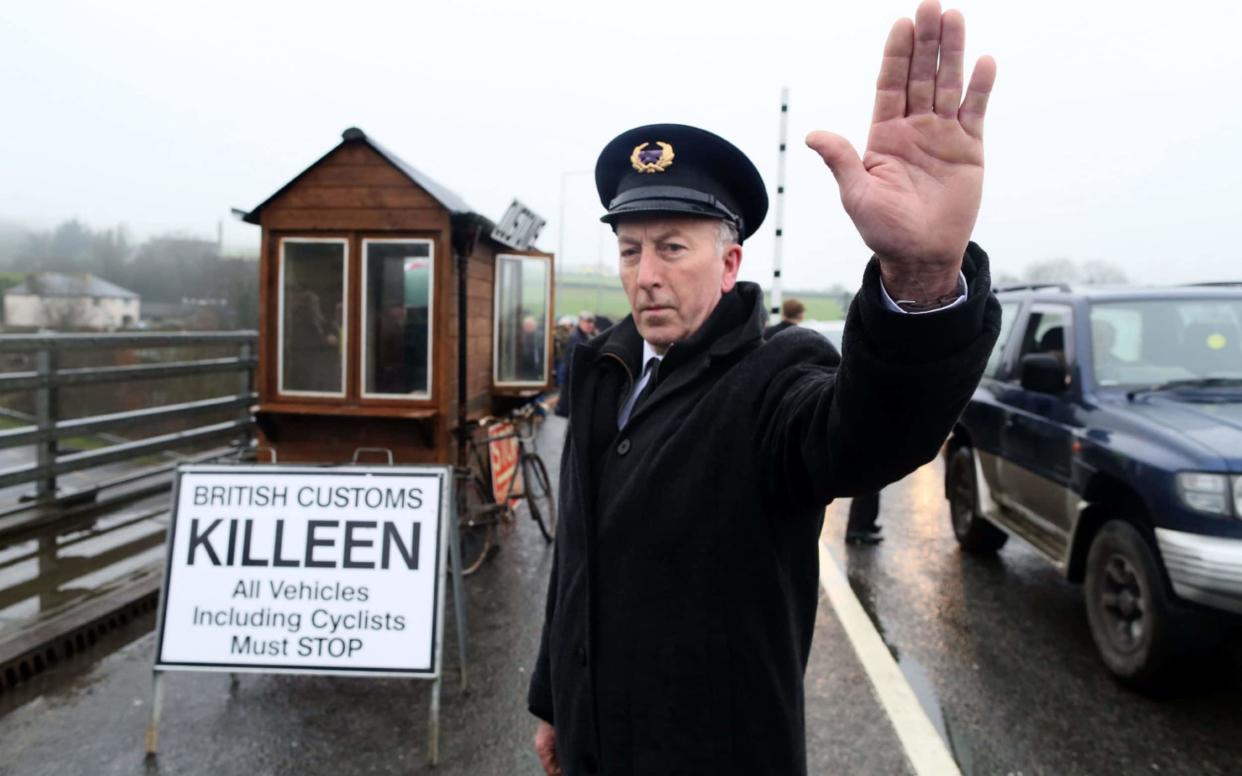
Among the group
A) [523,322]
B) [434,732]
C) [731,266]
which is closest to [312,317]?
[523,322]

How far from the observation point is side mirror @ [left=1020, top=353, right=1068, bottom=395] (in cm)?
521

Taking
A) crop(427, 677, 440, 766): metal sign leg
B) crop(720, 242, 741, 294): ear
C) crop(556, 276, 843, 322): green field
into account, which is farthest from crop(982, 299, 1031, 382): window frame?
crop(720, 242, 741, 294): ear

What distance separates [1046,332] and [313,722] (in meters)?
5.46

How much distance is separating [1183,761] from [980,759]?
878 millimetres

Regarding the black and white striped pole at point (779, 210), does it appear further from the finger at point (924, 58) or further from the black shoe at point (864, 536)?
the finger at point (924, 58)

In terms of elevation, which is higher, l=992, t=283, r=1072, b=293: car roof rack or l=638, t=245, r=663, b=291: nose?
l=992, t=283, r=1072, b=293: car roof rack

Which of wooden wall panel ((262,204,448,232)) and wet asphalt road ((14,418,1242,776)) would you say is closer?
wet asphalt road ((14,418,1242,776))

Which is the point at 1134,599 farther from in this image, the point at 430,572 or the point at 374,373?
the point at 374,373

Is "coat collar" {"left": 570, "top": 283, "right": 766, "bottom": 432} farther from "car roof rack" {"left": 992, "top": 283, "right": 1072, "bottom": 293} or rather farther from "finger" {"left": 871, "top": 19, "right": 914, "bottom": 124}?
"car roof rack" {"left": 992, "top": 283, "right": 1072, "bottom": 293}

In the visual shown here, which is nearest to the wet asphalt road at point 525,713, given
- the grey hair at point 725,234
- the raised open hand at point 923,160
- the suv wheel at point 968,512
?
the suv wheel at point 968,512

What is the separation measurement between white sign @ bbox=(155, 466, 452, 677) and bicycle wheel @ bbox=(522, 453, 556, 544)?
2.94 metres

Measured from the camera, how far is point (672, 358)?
1.76 metres

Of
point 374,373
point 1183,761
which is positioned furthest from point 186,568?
point 1183,761

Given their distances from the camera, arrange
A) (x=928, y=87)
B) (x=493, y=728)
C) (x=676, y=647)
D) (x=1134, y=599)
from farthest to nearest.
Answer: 1. (x=1134, y=599)
2. (x=493, y=728)
3. (x=676, y=647)
4. (x=928, y=87)
